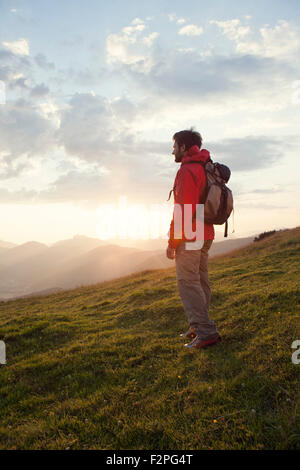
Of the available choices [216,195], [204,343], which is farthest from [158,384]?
[216,195]

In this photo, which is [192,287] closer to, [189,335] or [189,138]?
[189,335]

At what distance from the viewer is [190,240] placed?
6.57m

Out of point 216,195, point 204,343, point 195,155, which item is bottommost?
point 204,343

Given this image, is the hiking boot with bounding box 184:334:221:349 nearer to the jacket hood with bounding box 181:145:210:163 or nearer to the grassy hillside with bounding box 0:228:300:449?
the grassy hillside with bounding box 0:228:300:449

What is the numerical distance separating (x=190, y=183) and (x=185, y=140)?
123 cm

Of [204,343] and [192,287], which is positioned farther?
[204,343]

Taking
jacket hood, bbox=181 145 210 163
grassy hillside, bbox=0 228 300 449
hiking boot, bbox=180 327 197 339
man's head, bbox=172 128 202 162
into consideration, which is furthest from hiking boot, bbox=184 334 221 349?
man's head, bbox=172 128 202 162

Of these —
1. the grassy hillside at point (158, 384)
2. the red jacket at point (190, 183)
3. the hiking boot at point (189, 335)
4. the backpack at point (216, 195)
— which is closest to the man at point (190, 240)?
the red jacket at point (190, 183)

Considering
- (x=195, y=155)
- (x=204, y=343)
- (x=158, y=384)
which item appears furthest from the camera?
(x=204, y=343)

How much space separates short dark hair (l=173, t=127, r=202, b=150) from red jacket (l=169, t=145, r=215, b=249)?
0.19 metres

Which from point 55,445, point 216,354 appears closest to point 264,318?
point 216,354

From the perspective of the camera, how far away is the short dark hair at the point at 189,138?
22.7 feet

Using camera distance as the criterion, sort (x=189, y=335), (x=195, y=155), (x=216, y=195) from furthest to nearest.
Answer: (x=189, y=335) < (x=195, y=155) < (x=216, y=195)

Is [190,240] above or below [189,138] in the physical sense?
below
